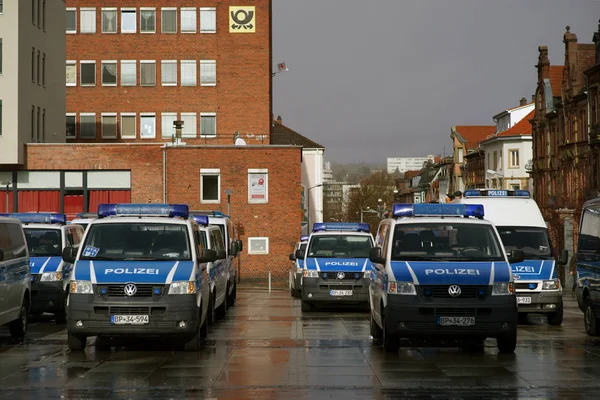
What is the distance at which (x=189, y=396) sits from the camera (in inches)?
413

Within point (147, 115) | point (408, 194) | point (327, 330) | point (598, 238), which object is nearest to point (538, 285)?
point (598, 238)

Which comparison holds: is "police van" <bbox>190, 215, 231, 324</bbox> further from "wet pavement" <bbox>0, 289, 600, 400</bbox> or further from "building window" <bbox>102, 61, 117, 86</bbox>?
"building window" <bbox>102, 61, 117, 86</bbox>

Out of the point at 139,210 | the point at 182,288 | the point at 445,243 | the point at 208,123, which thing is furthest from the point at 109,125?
the point at 445,243

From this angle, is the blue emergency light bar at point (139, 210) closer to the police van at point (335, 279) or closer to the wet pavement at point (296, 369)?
the wet pavement at point (296, 369)

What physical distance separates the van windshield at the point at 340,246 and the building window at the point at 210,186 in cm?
2882

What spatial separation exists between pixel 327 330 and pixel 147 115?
5115 centimetres

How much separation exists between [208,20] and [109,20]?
7027 millimetres

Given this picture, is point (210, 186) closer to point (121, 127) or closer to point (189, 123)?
point (189, 123)

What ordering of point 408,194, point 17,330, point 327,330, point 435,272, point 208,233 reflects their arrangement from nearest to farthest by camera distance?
point 435,272 < point 17,330 < point 327,330 < point 208,233 < point 408,194

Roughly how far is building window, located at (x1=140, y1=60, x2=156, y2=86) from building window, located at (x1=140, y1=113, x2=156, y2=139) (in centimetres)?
240

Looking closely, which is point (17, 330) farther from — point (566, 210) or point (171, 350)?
point (566, 210)

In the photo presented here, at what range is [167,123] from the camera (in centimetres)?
6806

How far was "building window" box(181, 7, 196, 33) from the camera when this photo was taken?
66.7 meters

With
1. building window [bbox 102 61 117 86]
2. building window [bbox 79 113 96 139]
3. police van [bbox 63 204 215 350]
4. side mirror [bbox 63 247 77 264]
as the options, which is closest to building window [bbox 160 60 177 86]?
building window [bbox 102 61 117 86]
